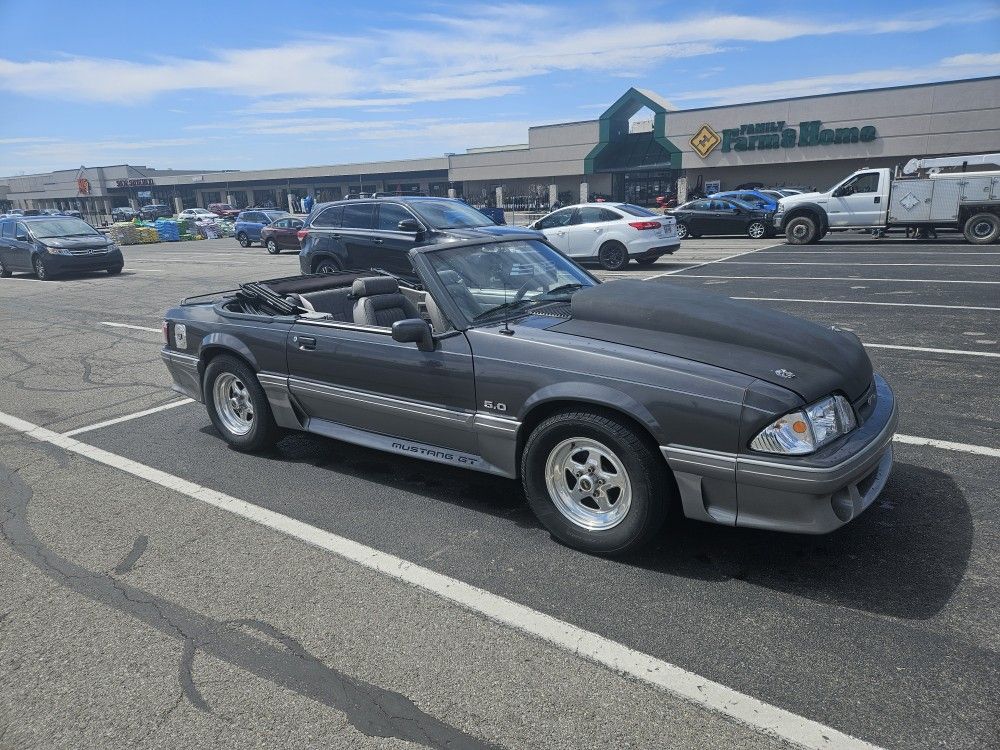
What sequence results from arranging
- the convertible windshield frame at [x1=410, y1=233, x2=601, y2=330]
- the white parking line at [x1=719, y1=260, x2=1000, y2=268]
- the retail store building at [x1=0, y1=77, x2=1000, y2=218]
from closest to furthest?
the convertible windshield frame at [x1=410, y1=233, x2=601, y2=330]
the white parking line at [x1=719, y1=260, x2=1000, y2=268]
the retail store building at [x1=0, y1=77, x2=1000, y2=218]

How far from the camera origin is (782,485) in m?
2.97

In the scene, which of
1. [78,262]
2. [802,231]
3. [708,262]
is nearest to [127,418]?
[708,262]

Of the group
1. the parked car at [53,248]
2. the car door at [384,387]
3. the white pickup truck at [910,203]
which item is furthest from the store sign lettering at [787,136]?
the car door at [384,387]

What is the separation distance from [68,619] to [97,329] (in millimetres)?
8908

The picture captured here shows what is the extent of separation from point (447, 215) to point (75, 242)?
39.4 ft

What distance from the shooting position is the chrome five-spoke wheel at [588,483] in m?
3.42

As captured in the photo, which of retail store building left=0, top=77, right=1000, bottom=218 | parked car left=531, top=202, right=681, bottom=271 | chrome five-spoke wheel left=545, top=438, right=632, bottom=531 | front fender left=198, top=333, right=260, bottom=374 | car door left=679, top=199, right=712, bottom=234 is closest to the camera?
chrome five-spoke wheel left=545, top=438, right=632, bottom=531

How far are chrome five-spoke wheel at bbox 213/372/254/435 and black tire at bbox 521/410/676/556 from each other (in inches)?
99.9

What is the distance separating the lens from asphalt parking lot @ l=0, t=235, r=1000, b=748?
2.48 meters

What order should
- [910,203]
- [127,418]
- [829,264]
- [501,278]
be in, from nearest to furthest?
[501,278]
[127,418]
[829,264]
[910,203]

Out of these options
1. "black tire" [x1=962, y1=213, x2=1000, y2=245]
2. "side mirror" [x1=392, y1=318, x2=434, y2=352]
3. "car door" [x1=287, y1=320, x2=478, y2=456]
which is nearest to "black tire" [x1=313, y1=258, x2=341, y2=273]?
"car door" [x1=287, y1=320, x2=478, y2=456]

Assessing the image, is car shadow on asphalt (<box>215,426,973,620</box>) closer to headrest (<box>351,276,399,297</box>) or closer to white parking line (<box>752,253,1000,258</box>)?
headrest (<box>351,276,399,297</box>)

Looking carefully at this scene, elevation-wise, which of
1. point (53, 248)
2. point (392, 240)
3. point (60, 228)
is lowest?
point (53, 248)

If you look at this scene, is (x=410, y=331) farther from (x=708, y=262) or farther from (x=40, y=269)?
(x=40, y=269)
